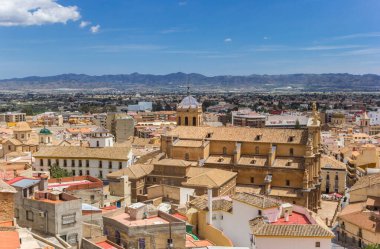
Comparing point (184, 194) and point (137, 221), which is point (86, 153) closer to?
point (184, 194)

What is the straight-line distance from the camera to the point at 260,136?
53688 millimetres

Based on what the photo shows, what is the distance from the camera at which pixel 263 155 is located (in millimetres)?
53469

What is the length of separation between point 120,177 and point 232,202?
18000mm

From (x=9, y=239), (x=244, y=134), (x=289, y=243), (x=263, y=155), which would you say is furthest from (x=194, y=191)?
(x=9, y=239)

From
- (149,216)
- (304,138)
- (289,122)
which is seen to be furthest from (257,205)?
(289,122)

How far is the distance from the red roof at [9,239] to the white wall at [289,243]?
11.8 metres

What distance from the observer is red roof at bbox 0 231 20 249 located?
1525cm

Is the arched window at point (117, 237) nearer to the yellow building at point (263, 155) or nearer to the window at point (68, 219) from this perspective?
the window at point (68, 219)

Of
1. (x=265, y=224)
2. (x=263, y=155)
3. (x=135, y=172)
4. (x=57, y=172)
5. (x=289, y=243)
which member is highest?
(x=265, y=224)

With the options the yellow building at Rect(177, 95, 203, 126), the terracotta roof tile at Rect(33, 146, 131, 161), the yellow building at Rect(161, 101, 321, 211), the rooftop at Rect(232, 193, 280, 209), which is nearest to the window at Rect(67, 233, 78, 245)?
the rooftop at Rect(232, 193, 280, 209)

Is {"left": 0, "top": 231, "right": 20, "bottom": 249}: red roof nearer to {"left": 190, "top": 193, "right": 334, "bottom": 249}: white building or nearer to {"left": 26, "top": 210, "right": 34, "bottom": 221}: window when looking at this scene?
{"left": 26, "top": 210, "right": 34, "bottom": 221}: window

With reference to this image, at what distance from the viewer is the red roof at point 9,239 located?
15248 millimetres

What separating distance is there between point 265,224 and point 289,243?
1490mm

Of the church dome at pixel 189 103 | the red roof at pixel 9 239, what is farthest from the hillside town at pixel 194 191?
the church dome at pixel 189 103
